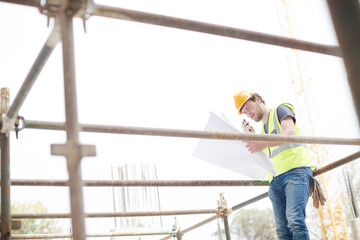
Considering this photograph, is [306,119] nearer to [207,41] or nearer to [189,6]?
[207,41]

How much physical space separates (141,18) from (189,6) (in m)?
48.3

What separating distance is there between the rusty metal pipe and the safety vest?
1.75 m

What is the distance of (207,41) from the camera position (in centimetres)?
4772

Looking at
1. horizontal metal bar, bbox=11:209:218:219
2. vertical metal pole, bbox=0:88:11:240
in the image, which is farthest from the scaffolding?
horizontal metal bar, bbox=11:209:218:219

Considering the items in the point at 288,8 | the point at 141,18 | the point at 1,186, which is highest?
the point at 288,8

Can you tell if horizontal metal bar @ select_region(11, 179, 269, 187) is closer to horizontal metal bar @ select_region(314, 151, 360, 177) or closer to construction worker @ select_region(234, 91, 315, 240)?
construction worker @ select_region(234, 91, 315, 240)

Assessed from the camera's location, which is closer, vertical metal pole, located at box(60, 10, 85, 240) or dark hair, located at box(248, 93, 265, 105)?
vertical metal pole, located at box(60, 10, 85, 240)

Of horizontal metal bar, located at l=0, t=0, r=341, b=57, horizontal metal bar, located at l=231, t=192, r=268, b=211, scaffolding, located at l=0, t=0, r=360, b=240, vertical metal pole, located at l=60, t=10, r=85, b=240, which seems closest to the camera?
scaffolding, located at l=0, t=0, r=360, b=240

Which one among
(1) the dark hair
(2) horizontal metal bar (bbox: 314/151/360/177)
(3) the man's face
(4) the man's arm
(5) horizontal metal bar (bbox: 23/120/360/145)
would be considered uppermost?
(1) the dark hair

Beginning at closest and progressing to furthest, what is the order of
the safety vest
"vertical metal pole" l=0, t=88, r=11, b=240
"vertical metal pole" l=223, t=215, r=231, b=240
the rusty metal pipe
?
the rusty metal pipe < "vertical metal pole" l=0, t=88, r=11, b=240 < the safety vest < "vertical metal pole" l=223, t=215, r=231, b=240

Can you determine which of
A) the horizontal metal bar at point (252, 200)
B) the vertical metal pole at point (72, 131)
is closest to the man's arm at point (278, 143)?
the horizontal metal bar at point (252, 200)

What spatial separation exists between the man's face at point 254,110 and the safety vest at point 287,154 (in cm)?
14

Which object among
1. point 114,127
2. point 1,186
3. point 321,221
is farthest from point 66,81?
point 321,221

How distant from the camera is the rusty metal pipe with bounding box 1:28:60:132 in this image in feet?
5.52
